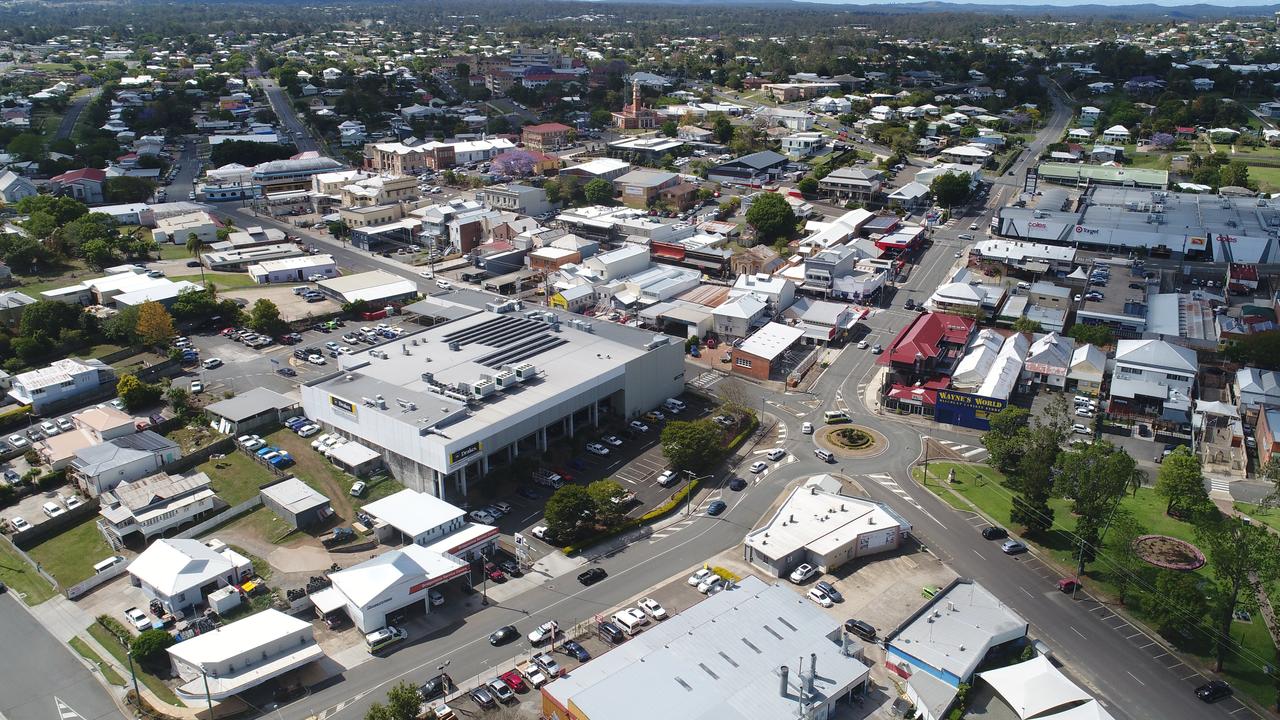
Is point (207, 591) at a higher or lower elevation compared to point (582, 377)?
lower

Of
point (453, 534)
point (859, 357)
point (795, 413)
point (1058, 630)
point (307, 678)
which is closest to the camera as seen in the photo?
point (307, 678)

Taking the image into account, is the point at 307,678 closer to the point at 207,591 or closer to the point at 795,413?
the point at 207,591

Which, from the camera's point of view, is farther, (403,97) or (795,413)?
(403,97)

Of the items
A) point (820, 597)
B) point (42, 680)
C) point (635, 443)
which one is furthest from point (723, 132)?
point (42, 680)

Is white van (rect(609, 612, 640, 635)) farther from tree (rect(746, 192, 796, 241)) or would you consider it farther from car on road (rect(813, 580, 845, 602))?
tree (rect(746, 192, 796, 241))

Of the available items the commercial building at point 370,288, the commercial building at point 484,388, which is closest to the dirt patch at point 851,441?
the commercial building at point 484,388

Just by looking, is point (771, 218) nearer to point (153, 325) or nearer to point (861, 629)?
point (153, 325)

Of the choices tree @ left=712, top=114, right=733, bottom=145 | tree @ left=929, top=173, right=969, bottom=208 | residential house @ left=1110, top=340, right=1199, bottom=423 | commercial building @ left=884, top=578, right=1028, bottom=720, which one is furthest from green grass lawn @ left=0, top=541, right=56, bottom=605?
tree @ left=712, top=114, right=733, bottom=145

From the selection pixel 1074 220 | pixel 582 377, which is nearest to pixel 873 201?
pixel 1074 220
